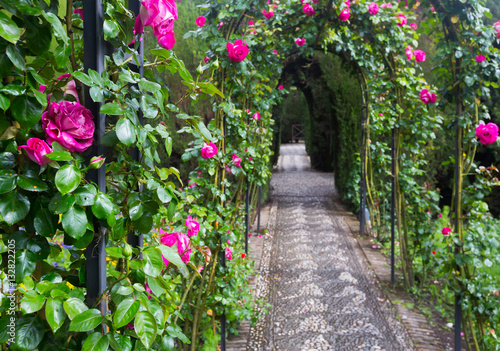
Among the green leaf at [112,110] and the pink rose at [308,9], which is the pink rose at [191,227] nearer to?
the green leaf at [112,110]

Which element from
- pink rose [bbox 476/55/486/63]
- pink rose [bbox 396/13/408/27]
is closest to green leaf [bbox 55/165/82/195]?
pink rose [bbox 476/55/486/63]

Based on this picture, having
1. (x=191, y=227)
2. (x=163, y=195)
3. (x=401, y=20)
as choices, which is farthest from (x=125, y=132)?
(x=401, y=20)

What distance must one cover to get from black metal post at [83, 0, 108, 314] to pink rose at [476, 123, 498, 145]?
197 centimetres

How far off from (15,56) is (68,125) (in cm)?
11

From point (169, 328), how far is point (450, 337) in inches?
93.5

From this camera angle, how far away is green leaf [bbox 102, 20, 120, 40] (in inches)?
21.5

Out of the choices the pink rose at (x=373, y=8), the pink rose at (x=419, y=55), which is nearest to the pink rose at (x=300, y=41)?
the pink rose at (x=373, y=8)

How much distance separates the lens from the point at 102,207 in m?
0.54

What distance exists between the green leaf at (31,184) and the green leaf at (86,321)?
19 cm

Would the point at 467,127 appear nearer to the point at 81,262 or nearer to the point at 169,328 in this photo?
the point at 169,328

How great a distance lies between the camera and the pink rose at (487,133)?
1863mm

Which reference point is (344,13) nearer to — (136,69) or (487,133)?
(487,133)

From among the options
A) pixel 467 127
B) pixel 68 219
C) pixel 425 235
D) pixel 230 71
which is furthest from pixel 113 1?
pixel 425 235

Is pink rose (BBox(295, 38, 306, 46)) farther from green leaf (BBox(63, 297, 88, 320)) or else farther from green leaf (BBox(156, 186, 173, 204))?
green leaf (BBox(63, 297, 88, 320))
